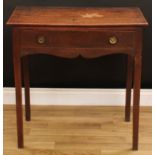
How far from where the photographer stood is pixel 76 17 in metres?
2.17

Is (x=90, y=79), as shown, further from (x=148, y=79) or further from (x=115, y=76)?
(x=148, y=79)

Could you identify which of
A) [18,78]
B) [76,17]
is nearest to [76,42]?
[76,17]

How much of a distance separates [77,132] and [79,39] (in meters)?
0.69

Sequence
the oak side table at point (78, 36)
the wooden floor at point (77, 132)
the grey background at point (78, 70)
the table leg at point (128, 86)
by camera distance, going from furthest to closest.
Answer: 1. the grey background at point (78, 70)
2. the table leg at point (128, 86)
3. the wooden floor at point (77, 132)
4. the oak side table at point (78, 36)

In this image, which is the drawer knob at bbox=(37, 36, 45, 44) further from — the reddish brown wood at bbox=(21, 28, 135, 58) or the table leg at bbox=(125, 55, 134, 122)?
the table leg at bbox=(125, 55, 134, 122)

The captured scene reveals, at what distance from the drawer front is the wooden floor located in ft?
2.08

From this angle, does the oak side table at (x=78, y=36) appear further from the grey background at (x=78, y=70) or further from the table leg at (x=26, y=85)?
the grey background at (x=78, y=70)

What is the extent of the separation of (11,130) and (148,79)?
3.39 feet

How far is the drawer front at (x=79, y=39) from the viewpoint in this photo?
2.05m

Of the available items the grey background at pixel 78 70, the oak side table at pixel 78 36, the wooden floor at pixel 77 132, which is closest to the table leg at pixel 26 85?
the wooden floor at pixel 77 132

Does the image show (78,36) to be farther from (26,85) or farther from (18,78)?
(26,85)

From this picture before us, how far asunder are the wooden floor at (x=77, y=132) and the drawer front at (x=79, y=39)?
0.64 metres

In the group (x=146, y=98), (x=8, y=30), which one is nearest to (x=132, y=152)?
(x=146, y=98)

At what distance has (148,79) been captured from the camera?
2773 mm
